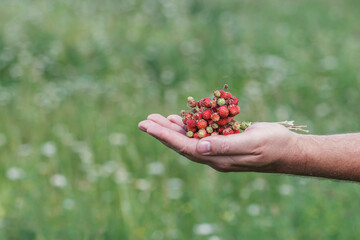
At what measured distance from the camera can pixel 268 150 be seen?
1748 mm

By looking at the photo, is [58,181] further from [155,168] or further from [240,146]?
[240,146]

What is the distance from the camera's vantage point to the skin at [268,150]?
168cm

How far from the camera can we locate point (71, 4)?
19.7 feet

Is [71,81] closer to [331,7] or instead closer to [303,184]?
[303,184]

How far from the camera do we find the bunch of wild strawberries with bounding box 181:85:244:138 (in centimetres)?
176

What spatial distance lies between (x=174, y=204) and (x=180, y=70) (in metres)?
1.95

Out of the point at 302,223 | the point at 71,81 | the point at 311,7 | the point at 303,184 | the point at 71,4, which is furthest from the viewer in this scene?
the point at 311,7

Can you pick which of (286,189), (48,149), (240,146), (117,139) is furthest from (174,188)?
(240,146)

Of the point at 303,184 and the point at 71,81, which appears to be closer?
the point at 303,184

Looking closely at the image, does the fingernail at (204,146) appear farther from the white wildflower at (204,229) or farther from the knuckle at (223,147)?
the white wildflower at (204,229)

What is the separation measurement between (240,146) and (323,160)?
0.41 meters

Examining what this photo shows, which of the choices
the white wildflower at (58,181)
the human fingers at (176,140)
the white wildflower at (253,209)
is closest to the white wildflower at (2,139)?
the white wildflower at (58,181)

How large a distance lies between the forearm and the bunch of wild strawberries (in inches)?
10.4

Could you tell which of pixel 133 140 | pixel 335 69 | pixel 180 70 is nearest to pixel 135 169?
pixel 133 140
